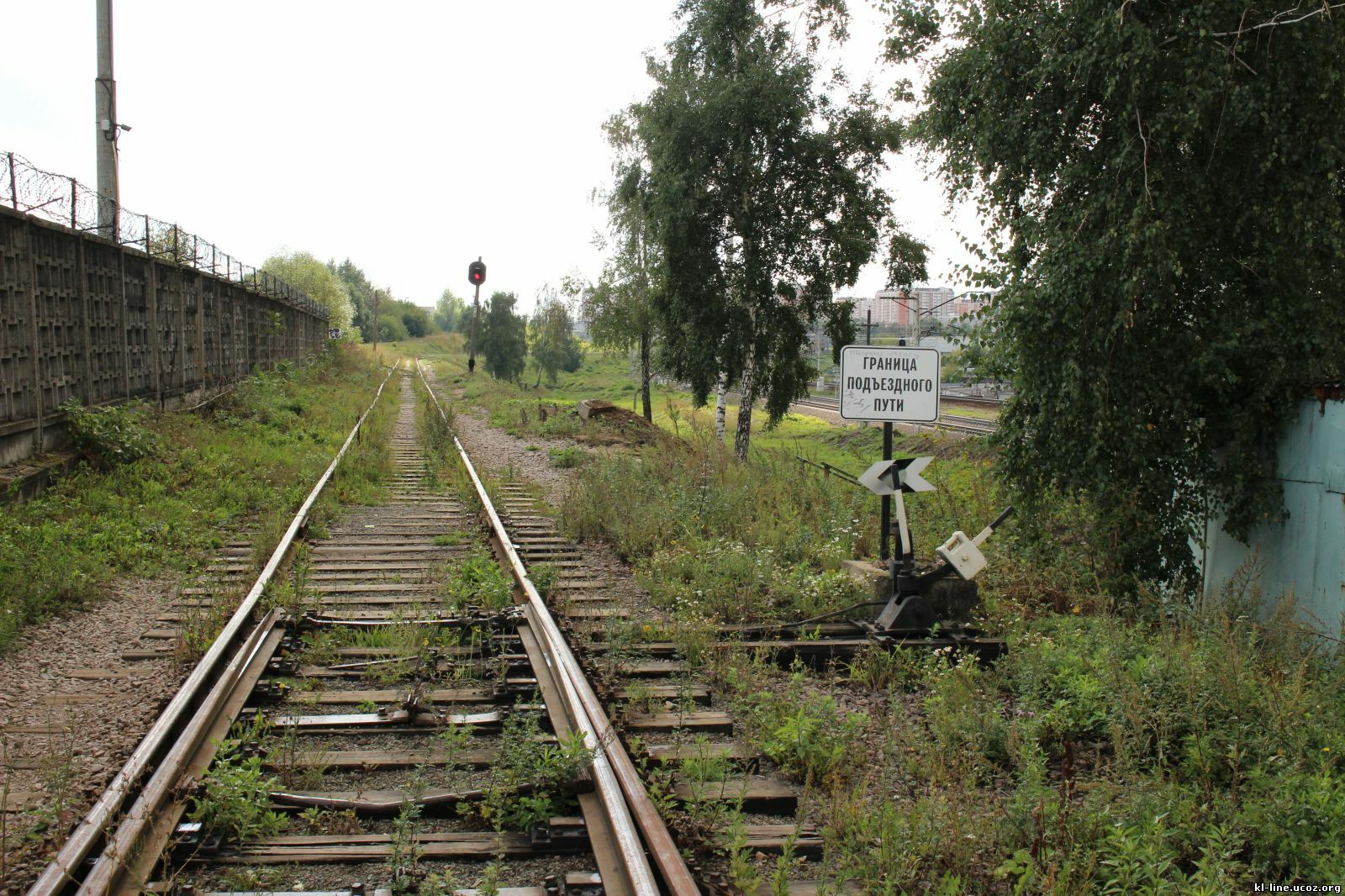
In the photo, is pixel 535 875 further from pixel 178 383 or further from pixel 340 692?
pixel 178 383

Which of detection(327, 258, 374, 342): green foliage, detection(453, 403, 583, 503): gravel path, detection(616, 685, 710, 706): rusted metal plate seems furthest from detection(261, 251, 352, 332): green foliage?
detection(616, 685, 710, 706): rusted metal plate

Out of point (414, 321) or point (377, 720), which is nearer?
point (377, 720)

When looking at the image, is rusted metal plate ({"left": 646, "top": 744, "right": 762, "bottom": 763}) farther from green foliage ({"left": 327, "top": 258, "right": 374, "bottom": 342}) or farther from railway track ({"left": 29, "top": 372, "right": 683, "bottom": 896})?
green foliage ({"left": 327, "top": 258, "right": 374, "bottom": 342})

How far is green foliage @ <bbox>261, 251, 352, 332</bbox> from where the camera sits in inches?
3241

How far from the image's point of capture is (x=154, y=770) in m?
3.79

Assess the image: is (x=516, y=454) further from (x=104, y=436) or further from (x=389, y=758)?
(x=389, y=758)

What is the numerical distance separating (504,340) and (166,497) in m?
56.6

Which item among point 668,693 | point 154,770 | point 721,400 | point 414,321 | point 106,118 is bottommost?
point 668,693

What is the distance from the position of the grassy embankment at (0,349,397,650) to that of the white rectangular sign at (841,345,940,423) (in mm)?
4997

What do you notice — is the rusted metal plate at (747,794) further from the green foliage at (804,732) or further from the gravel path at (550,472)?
the gravel path at (550,472)

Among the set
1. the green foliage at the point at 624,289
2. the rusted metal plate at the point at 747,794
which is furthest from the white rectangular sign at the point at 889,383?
the green foliage at the point at 624,289

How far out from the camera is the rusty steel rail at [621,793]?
305 cm

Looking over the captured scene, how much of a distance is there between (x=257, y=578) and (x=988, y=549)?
7.04m

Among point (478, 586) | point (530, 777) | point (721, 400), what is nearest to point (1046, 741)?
Answer: point (530, 777)
